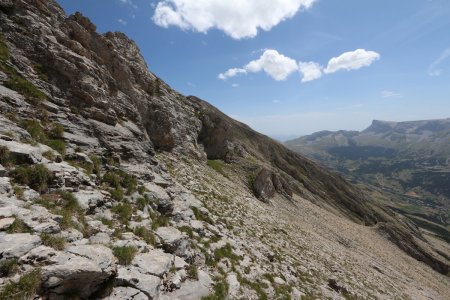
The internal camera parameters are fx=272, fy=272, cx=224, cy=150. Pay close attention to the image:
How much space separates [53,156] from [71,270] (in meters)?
7.49

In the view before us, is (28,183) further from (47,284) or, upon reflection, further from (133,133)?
(133,133)

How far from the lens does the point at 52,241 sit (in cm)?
827

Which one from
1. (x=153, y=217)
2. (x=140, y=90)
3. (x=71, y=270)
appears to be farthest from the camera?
(x=140, y=90)

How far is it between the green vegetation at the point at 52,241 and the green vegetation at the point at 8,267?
3.73 feet

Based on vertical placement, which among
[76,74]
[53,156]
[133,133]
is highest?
[76,74]

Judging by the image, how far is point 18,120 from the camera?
45.5ft

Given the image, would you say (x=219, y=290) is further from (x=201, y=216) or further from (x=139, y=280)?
(x=201, y=216)

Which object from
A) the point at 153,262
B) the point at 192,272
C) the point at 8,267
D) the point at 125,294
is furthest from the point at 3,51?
the point at 192,272

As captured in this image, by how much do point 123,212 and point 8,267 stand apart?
19.9ft

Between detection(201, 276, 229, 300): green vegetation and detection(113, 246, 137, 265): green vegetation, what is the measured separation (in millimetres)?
3377

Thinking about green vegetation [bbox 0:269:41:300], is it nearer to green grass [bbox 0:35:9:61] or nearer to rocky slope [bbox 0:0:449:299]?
rocky slope [bbox 0:0:449:299]

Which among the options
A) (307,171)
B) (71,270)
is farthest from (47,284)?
(307,171)

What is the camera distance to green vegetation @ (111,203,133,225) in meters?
12.5

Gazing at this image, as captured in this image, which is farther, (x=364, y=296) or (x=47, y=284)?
(x=364, y=296)
